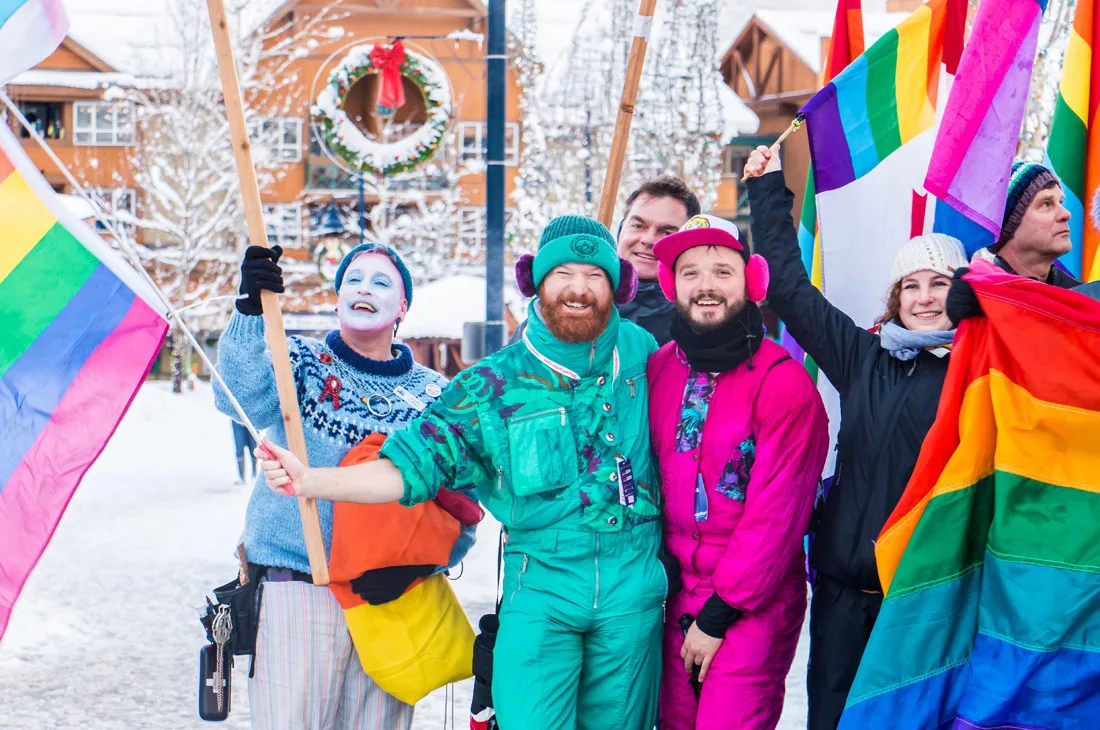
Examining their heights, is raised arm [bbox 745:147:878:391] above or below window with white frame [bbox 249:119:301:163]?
below

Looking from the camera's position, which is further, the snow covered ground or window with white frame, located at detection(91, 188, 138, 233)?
window with white frame, located at detection(91, 188, 138, 233)

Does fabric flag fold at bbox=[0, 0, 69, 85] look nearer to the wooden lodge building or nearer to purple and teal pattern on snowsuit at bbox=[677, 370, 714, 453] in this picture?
purple and teal pattern on snowsuit at bbox=[677, 370, 714, 453]

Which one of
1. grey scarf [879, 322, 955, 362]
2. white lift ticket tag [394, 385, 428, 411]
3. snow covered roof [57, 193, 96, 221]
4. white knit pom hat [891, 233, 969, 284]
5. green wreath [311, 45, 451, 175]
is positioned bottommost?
white lift ticket tag [394, 385, 428, 411]

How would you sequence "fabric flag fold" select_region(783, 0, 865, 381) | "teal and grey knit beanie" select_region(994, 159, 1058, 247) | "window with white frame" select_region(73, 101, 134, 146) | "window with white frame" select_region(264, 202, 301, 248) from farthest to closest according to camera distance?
"window with white frame" select_region(73, 101, 134, 146) < "window with white frame" select_region(264, 202, 301, 248) < "fabric flag fold" select_region(783, 0, 865, 381) < "teal and grey knit beanie" select_region(994, 159, 1058, 247)

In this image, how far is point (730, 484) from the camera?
3.49 metres

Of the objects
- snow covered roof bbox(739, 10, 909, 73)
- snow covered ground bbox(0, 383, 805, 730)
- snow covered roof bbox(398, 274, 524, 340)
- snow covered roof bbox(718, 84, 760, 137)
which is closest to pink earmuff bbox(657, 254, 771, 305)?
snow covered ground bbox(0, 383, 805, 730)

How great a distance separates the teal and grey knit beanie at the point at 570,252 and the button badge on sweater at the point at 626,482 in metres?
0.54

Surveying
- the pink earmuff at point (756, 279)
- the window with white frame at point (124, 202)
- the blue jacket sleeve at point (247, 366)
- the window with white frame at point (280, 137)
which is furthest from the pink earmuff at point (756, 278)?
the window with white frame at point (124, 202)

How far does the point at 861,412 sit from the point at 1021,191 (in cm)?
127

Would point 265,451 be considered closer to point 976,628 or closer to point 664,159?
point 976,628

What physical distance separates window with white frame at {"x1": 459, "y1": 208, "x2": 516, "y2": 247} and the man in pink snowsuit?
2305 centimetres

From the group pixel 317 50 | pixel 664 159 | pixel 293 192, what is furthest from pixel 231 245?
pixel 664 159

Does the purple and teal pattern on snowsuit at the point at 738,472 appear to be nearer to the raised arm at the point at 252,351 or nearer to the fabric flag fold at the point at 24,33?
the raised arm at the point at 252,351

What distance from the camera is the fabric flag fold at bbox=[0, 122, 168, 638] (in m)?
3.23
